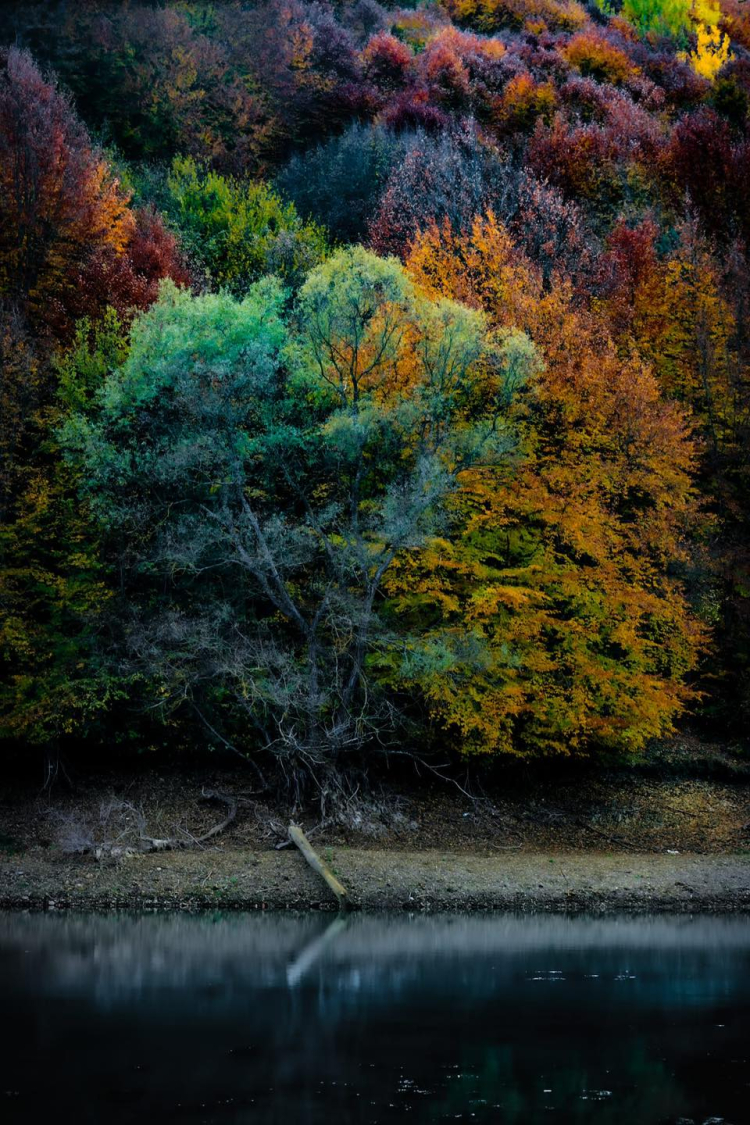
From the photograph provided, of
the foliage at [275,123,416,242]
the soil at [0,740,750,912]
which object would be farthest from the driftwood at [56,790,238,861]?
the foliage at [275,123,416,242]

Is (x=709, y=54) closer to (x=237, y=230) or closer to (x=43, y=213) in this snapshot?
(x=237, y=230)

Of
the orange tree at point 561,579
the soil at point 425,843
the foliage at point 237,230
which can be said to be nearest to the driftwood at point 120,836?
the soil at point 425,843

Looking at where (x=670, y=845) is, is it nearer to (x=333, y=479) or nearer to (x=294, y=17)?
(x=333, y=479)

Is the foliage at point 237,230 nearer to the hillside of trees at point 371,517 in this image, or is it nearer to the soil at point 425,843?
the hillside of trees at point 371,517

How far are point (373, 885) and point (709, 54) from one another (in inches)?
3227

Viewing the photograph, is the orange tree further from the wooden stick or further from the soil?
the wooden stick

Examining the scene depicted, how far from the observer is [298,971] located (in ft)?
66.0

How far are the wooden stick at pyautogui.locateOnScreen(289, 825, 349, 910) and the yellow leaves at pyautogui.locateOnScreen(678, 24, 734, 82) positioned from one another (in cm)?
7327

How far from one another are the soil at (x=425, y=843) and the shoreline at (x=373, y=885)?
4 cm

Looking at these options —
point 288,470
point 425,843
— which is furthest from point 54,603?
point 425,843

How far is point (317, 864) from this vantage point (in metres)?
27.4

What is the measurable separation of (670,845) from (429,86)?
56315 mm

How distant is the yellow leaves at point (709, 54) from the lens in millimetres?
87938

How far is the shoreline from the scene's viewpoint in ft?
86.2
